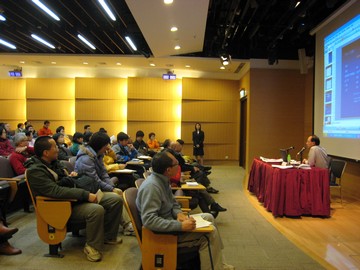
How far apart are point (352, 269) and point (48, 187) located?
3.23m

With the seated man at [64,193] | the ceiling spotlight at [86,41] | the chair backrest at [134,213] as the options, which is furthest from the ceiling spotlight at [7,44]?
the chair backrest at [134,213]

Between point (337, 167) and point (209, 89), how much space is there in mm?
6211

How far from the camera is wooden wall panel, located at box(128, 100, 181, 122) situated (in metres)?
11.0

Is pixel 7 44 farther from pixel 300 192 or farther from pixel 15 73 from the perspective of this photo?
pixel 300 192

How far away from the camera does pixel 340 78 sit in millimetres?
5465

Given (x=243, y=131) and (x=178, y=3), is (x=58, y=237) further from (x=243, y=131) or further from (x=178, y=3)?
(x=243, y=131)

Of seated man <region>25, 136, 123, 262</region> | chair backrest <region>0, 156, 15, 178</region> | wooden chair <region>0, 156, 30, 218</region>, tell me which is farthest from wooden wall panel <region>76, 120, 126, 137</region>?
seated man <region>25, 136, 123, 262</region>

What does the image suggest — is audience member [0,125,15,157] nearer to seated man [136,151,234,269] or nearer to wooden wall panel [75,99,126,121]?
seated man [136,151,234,269]

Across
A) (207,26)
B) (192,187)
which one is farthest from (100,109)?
(192,187)

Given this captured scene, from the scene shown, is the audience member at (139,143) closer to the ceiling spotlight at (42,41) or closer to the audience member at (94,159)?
the ceiling spotlight at (42,41)

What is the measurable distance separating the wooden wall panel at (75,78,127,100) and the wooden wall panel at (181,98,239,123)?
259 centimetres

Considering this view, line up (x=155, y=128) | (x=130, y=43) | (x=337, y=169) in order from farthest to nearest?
(x=155, y=128) < (x=130, y=43) < (x=337, y=169)

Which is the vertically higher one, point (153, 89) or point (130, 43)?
point (130, 43)

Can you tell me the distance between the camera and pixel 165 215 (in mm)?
2436
